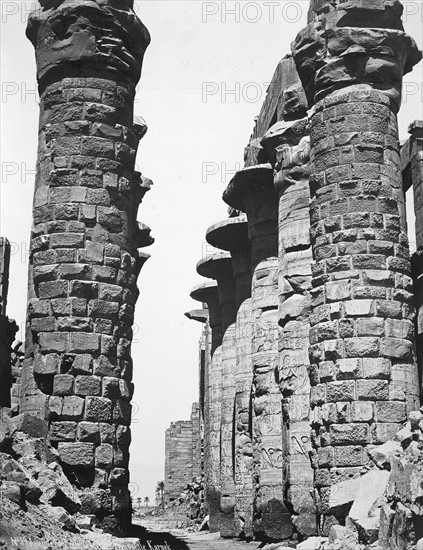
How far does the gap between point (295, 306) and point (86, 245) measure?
4205 millimetres

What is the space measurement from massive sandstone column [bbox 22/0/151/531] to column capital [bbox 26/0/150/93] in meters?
0.01

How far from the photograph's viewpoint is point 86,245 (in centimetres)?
1134

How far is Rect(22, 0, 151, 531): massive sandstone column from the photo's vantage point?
10.8 m

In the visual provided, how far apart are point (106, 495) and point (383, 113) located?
631cm

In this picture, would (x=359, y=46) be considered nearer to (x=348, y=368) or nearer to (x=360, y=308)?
(x=360, y=308)

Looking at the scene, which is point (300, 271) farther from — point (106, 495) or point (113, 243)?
point (106, 495)

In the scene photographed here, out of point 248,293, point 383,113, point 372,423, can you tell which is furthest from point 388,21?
point 248,293

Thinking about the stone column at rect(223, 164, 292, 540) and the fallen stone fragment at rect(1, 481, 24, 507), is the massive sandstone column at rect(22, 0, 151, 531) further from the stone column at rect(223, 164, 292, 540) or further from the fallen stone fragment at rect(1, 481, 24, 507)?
the stone column at rect(223, 164, 292, 540)

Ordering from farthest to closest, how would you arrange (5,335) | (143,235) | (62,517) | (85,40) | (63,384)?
(143,235) < (5,335) < (85,40) < (63,384) < (62,517)

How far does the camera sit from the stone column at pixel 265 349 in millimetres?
15711

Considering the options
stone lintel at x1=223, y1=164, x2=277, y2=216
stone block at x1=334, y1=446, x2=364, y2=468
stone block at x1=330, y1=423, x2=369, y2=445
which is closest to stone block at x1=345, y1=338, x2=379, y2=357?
stone block at x1=330, y1=423, x2=369, y2=445

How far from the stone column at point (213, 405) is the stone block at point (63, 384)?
1178cm

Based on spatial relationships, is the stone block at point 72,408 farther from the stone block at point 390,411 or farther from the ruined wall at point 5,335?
the stone block at point 390,411

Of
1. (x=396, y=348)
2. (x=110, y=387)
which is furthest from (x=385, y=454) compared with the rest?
(x=110, y=387)
